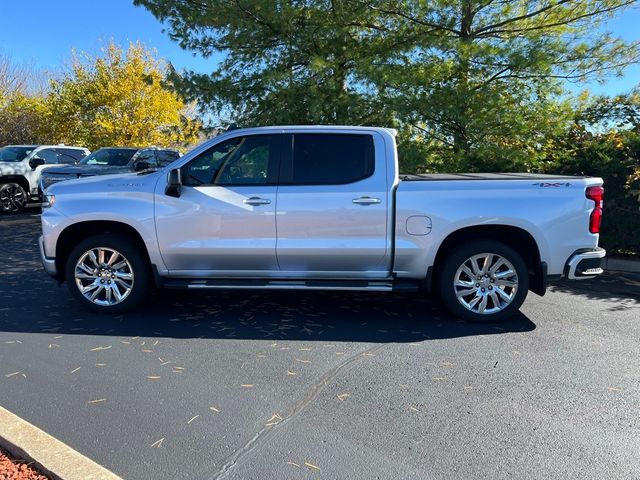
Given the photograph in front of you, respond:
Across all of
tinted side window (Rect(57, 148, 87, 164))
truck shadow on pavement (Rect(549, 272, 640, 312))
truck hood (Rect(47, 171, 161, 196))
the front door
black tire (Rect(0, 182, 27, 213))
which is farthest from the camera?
tinted side window (Rect(57, 148, 87, 164))

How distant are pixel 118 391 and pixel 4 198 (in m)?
12.5

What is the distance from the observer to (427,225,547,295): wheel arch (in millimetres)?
5059

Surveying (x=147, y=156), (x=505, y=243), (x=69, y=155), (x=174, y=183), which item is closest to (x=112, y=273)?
(x=174, y=183)

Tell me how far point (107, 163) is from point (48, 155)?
293 cm

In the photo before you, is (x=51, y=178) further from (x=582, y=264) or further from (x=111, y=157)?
(x=582, y=264)

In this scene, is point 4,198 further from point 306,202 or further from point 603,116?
point 603,116

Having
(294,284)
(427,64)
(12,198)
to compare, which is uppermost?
(427,64)

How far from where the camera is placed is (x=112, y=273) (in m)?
5.33

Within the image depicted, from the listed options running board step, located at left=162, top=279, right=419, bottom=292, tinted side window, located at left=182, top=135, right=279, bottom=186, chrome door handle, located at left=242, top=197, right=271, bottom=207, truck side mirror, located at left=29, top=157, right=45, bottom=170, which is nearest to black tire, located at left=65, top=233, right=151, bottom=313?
running board step, located at left=162, top=279, right=419, bottom=292

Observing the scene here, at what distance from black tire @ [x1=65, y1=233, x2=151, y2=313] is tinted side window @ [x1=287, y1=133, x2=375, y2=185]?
5.88ft

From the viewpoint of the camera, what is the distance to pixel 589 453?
2.93 meters

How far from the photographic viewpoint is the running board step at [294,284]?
5027 millimetres

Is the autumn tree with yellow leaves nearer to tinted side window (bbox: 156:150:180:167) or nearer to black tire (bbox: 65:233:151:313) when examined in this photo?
tinted side window (bbox: 156:150:180:167)

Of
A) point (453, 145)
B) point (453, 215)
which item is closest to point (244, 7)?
point (453, 145)
